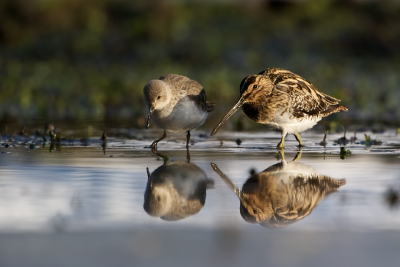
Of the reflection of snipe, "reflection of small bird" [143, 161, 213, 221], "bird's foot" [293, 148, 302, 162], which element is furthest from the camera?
"bird's foot" [293, 148, 302, 162]

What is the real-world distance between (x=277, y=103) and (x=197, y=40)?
15608 mm

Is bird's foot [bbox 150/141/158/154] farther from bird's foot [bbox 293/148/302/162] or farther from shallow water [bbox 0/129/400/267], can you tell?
bird's foot [bbox 293/148/302/162]

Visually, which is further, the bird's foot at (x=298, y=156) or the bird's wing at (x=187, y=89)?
the bird's wing at (x=187, y=89)

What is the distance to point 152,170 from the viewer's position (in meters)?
7.87

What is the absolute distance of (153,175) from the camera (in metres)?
7.52

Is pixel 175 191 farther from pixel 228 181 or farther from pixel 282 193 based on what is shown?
pixel 282 193

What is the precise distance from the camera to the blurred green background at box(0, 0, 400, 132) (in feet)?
73.9

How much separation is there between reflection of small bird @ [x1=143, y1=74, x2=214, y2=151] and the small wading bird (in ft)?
1.26

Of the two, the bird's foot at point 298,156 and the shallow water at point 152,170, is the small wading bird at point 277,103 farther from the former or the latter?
the bird's foot at point 298,156

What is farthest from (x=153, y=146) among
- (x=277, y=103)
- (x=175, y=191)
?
(x=175, y=191)

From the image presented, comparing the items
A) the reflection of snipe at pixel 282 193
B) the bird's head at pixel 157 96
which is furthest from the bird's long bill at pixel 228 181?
the bird's head at pixel 157 96

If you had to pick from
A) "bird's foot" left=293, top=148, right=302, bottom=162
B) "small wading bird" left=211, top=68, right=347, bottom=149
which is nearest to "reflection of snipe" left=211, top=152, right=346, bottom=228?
"bird's foot" left=293, top=148, right=302, bottom=162

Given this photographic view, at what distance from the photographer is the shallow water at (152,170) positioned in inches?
219

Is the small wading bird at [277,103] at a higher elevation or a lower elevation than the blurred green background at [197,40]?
lower
